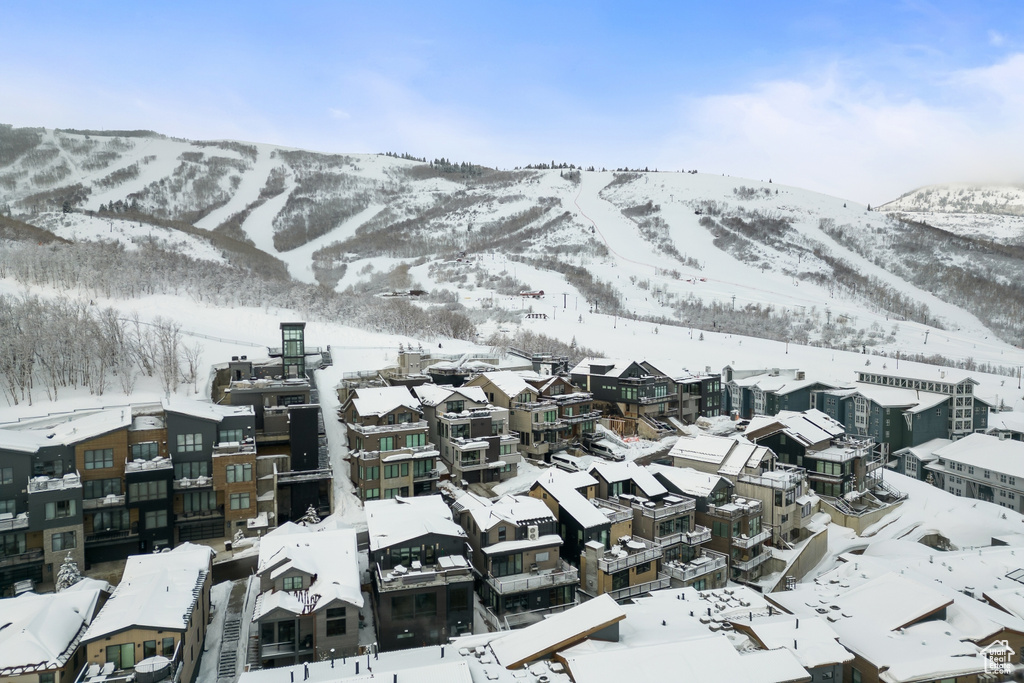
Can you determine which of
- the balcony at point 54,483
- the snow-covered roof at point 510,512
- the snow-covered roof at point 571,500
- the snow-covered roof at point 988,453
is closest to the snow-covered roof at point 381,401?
the snow-covered roof at point 510,512

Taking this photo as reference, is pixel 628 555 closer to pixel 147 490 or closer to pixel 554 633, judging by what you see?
pixel 554 633

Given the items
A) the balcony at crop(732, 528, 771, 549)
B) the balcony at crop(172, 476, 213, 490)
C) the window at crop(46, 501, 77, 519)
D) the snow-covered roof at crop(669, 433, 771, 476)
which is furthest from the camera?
the snow-covered roof at crop(669, 433, 771, 476)

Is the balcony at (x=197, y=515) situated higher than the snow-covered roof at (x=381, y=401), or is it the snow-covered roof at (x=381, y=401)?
the snow-covered roof at (x=381, y=401)

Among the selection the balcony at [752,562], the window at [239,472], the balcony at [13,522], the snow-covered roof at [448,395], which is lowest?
the balcony at [752,562]

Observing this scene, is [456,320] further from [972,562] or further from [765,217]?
[765,217]

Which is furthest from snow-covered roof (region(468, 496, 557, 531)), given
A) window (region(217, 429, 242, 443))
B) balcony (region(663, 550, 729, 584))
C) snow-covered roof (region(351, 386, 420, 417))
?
window (region(217, 429, 242, 443))

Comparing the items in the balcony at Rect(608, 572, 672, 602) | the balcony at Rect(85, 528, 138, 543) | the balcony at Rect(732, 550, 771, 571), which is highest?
the balcony at Rect(85, 528, 138, 543)

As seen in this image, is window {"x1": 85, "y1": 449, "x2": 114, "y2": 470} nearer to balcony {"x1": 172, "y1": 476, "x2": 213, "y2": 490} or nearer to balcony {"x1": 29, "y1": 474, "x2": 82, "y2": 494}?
balcony {"x1": 29, "y1": 474, "x2": 82, "y2": 494}

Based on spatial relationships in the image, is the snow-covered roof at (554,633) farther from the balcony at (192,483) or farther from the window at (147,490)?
the window at (147,490)

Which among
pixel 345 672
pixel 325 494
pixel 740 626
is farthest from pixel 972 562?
pixel 325 494
